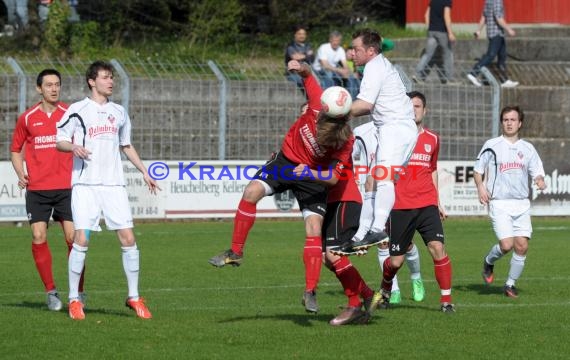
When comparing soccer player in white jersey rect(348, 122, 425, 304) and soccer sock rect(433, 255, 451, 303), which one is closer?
soccer sock rect(433, 255, 451, 303)

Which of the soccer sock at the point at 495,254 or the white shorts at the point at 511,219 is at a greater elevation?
the white shorts at the point at 511,219

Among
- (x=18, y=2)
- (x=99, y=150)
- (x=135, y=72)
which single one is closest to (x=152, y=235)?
(x=135, y=72)

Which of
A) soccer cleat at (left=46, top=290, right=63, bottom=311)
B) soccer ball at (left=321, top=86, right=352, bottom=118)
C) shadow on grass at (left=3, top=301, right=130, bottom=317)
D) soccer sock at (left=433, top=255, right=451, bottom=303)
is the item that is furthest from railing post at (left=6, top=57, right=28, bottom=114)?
soccer ball at (left=321, top=86, right=352, bottom=118)

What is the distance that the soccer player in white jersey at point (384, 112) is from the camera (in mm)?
10094

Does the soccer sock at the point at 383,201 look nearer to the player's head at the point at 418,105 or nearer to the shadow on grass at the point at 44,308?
the player's head at the point at 418,105

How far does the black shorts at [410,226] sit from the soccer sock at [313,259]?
5.10 feet

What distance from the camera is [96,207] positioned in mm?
10242

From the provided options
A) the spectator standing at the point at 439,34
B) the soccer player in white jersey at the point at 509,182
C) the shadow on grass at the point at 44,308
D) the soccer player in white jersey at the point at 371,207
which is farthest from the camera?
the spectator standing at the point at 439,34

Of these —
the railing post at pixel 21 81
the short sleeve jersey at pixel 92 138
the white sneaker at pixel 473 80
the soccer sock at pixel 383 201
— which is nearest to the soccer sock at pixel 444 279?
the soccer sock at pixel 383 201

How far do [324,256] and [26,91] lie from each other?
42.2 ft

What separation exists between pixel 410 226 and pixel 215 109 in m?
12.3

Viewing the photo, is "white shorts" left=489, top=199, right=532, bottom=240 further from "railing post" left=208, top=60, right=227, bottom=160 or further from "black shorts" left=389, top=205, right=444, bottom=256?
"railing post" left=208, top=60, right=227, bottom=160

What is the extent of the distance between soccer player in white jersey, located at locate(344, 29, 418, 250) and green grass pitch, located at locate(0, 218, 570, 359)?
3.71ft

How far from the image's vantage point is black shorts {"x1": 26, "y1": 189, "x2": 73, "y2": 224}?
1129 centimetres
